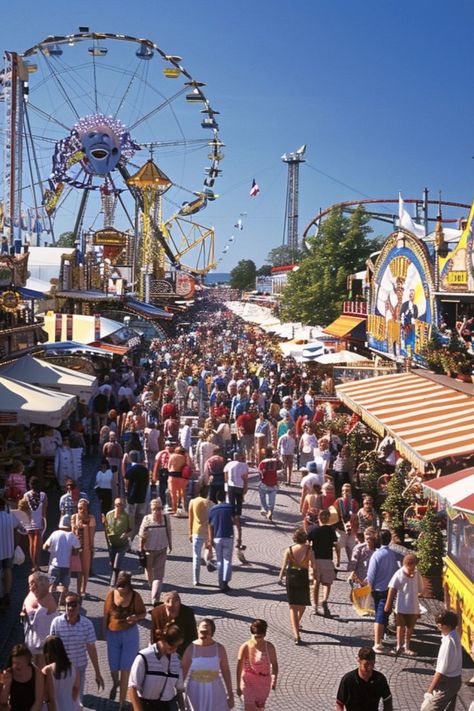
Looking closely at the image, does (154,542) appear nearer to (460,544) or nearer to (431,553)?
(431,553)

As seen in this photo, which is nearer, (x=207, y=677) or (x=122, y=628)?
(x=207, y=677)

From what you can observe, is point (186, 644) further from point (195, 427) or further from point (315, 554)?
point (195, 427)

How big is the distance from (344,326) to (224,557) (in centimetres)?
1869

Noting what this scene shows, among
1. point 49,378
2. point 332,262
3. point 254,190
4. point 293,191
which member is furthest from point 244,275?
point 49,378

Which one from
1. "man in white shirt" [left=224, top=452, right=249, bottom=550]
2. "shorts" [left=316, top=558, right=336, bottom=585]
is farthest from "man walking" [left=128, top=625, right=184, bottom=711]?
"man in white shirt" [left=224, top=452, right=249, bottom=550]

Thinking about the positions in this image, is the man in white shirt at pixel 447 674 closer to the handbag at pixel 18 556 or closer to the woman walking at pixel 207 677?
the woman walking at pixel 207 677

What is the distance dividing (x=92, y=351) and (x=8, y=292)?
4.37m

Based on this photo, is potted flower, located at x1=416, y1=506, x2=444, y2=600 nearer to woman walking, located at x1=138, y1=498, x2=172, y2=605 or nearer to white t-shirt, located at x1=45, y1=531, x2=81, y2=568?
woman walking, located at x1=138, y1=498, x2=172, y2=605

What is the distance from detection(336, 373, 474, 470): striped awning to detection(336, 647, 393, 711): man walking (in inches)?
167

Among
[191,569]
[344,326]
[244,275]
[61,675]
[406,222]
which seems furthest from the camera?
[244,275]

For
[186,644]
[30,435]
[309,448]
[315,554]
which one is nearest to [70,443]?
[30,435]

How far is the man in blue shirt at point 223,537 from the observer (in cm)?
888

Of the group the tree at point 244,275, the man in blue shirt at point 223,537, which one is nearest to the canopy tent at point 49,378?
the man in blue shirt at point 223,537

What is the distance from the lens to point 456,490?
7.48 metres
